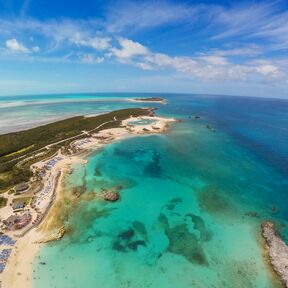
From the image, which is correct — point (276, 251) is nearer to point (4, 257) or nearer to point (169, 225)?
point (169, 225)

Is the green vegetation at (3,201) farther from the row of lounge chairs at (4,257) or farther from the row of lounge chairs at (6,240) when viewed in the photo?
the row of lounge chairs at (4,257)

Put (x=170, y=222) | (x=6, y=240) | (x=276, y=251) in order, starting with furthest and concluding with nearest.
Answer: (x=170, y=222), (x=6, y=240), (x=276, y=251)

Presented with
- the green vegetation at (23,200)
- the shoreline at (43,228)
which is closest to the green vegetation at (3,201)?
the green vegetation at (23,200)

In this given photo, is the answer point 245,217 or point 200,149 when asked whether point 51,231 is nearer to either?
point 245,217

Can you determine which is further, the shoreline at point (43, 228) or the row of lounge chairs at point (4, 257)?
the row of lounge chairs at point (4, 257)

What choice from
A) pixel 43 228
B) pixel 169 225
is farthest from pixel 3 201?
pixel 169 225
